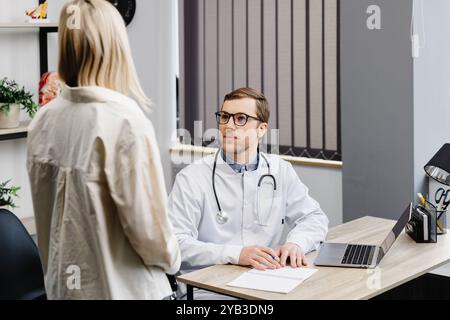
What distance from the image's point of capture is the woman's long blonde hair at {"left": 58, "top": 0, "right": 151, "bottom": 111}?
1645 millimetres

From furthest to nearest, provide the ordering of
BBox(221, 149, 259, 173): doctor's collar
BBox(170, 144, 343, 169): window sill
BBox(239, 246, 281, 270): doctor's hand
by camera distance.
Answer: BBox(170, 144, 343, 169): window sill
BBox(221, 149, 259, 173): doctor's collar
BBox(239, 246, 281, 270): doctor's hand

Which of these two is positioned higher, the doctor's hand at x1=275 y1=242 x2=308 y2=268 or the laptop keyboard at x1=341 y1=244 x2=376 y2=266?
the doctor's hand at x1=275 y1=242 x2=308 y2=268

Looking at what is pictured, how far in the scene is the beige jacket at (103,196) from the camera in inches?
63.3

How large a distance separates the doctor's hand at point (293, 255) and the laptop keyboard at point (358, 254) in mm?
141

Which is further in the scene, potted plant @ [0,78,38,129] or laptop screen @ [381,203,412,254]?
potted plant @ [0,78,38,129]

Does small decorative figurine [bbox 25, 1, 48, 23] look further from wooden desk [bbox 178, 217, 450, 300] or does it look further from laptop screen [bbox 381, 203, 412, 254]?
laptop screen [bbox 381, 203, 412, 254]

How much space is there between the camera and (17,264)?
2.61m

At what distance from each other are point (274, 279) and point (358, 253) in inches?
17.5

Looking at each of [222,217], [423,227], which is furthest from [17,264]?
[423,227]

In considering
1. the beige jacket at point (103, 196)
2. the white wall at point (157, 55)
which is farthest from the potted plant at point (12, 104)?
the beige jacket at point (103, 196)

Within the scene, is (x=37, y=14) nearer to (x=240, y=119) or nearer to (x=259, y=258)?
(x=240, y=119)

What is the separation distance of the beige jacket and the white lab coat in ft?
2.94

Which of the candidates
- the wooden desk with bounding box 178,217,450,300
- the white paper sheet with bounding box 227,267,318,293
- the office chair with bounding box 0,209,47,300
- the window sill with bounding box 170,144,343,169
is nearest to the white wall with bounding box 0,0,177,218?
the window sill with bounding box 170,144,343,169
